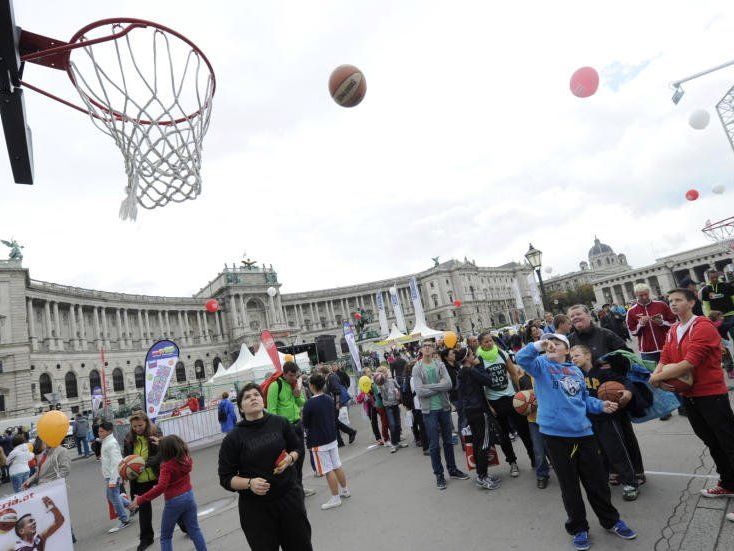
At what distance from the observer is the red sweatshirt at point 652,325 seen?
6508 mm

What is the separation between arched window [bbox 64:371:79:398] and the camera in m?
41.3

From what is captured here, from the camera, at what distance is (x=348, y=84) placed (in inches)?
264

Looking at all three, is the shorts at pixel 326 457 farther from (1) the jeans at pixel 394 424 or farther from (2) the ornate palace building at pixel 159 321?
(2) the ornate palace building at pixel 159 321

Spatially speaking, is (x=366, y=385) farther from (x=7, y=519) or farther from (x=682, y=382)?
(x=682, y=382)

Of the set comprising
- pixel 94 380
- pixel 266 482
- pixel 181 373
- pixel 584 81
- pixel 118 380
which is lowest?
pixel 266 482

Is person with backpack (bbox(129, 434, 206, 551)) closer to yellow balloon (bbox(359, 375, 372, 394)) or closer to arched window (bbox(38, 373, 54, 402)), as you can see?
yellow balloon (bbox(359, 375, 372, 394))

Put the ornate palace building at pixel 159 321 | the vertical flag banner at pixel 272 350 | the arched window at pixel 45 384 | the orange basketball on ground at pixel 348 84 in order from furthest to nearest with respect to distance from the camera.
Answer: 1. the arched window at pixel 45 384
2. the ornate palace building at pixel 159 321
3. the vertical flag banner at pixel 272 350
4. the orange basketball on ground at pixel 348 84

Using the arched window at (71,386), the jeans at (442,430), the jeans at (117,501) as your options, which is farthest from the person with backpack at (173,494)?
the arched window at (71,386)

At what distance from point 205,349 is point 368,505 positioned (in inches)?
2365

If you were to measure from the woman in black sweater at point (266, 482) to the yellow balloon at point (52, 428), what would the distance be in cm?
414

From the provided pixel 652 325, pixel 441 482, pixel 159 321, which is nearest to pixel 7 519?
pixel 441 482

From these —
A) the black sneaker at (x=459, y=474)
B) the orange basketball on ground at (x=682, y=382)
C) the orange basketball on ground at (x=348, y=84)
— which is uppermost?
the orange basketball on ground at (x=348, y=84)

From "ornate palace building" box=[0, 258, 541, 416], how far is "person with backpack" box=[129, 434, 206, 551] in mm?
24526

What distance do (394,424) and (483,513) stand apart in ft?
15.3
